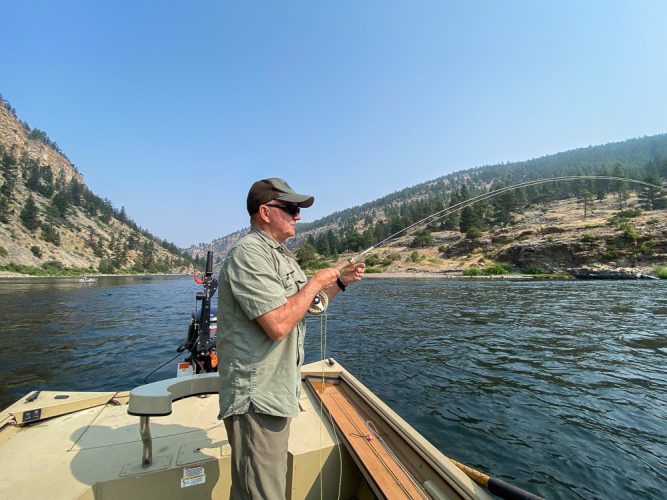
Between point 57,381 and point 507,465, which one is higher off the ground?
point 57,381

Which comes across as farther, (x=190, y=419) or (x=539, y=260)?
(x=539, y=260)

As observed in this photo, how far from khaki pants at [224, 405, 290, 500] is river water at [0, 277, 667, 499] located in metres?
4.83

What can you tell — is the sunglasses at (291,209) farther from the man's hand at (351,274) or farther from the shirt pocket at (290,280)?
the man's hand at (351,274)

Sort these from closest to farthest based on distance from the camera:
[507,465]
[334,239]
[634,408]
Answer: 1. [507,465]
2. [634,408]
3. [334,239]

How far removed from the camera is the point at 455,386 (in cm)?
911

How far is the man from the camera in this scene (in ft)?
7.25

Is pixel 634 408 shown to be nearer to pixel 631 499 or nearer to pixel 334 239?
pixel 631 499

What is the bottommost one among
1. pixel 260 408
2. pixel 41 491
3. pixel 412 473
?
pixel 412 473

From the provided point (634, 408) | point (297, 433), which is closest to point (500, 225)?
point (634, 408)

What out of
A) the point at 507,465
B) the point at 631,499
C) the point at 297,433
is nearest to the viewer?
the point at 297,433

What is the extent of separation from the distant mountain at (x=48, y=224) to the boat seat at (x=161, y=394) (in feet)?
353

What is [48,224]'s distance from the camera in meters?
121

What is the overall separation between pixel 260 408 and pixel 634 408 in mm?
9514

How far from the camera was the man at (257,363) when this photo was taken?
7.25 ft
